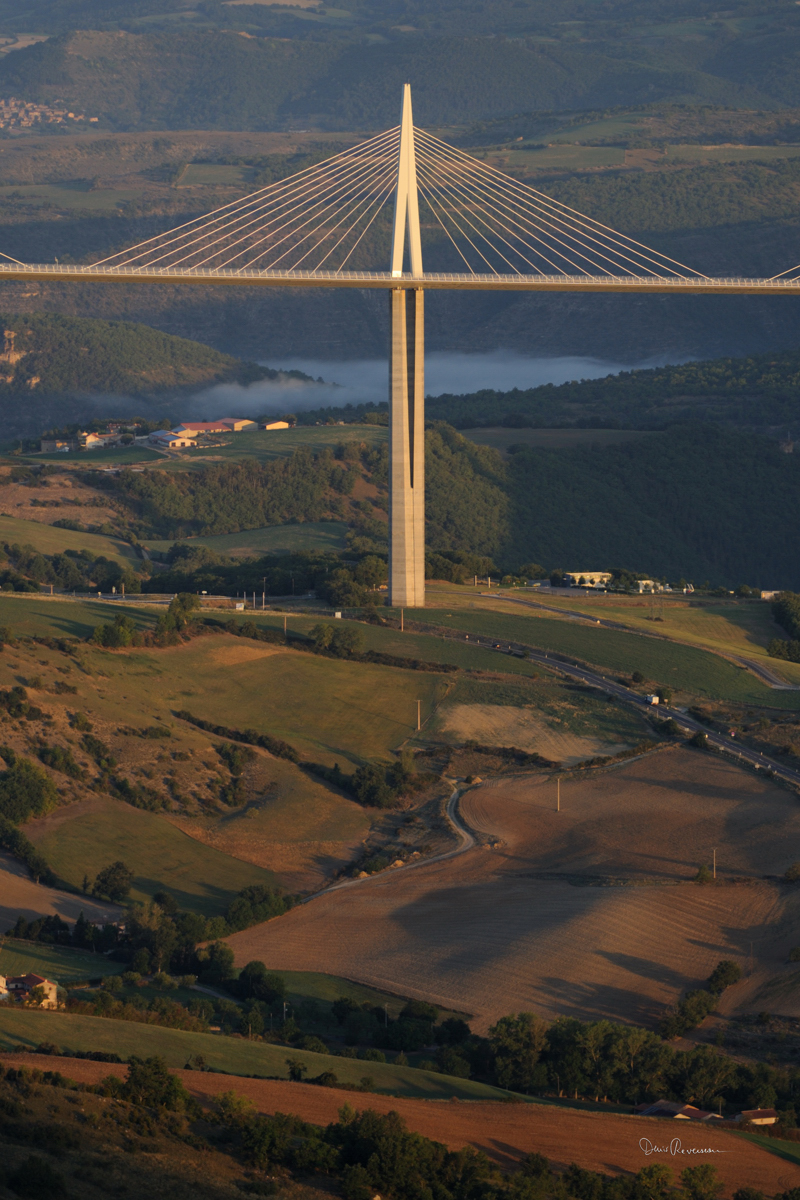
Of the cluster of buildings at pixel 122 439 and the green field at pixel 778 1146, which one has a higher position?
the cluster of buildings at pixel 122 439

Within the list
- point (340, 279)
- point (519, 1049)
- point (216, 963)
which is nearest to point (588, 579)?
point (340, 279)

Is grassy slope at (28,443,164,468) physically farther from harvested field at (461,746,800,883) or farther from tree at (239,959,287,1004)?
tree at (239,959,287,1004)

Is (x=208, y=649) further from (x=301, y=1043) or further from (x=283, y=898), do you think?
(x=301, y=1043)

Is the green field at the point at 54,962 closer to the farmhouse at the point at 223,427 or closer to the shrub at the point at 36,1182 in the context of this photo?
the shrub at the point at 36,1182

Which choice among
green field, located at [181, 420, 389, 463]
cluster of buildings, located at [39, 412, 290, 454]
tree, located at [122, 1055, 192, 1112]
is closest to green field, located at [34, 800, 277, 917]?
tree, located at [122, 1055, 192, 1112]

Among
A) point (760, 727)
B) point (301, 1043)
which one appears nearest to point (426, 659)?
point (760, 727)

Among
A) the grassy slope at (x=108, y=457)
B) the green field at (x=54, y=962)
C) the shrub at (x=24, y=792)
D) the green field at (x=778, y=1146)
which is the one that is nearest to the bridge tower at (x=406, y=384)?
the shrub at (x=24, y=792)

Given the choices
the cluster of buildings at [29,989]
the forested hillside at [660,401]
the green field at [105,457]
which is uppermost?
the forested hillside at [660,401]
